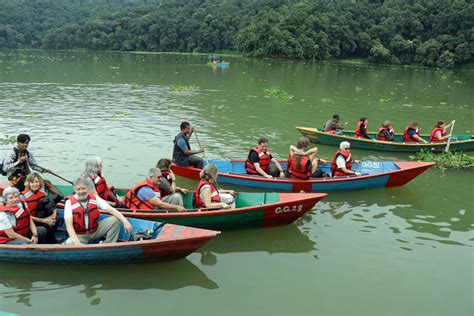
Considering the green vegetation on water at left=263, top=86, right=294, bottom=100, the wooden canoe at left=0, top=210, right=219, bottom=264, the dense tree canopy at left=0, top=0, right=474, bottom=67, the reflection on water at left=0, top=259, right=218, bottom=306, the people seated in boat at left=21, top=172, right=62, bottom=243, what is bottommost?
the reflection on water at left=0, top=259, right=218, bottom=306

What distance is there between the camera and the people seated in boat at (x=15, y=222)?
615cm

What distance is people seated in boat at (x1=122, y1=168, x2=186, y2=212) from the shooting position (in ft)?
24.3

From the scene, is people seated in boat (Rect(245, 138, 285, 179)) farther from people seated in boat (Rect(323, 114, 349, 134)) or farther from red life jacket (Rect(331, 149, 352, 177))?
people seated in boat (Rect(323, 114, 349, 134))

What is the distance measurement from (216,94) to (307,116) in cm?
771

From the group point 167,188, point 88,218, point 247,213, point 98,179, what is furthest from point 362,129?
point 88,218

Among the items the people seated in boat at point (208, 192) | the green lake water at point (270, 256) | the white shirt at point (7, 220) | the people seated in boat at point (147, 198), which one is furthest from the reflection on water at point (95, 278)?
the people seated in boat at point (208, 192)

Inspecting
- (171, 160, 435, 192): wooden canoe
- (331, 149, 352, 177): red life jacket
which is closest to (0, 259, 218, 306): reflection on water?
(171, 160, 435, 192): wooden canoe

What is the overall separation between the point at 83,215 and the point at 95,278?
103 cm

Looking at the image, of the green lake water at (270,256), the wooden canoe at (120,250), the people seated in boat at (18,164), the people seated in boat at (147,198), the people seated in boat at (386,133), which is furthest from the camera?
the people seated in boat at (386,133)

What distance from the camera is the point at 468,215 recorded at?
9.33m

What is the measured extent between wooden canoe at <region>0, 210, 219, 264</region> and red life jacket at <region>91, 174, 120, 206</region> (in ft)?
5.51

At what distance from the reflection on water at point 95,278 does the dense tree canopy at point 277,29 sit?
205 feet

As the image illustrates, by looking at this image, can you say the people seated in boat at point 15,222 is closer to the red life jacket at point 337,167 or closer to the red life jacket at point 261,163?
the red life jacket at point 261,163

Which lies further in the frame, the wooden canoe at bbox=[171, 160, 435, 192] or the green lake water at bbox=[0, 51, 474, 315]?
the wooden canoe at bbox=[171, 160, 435, 192]
